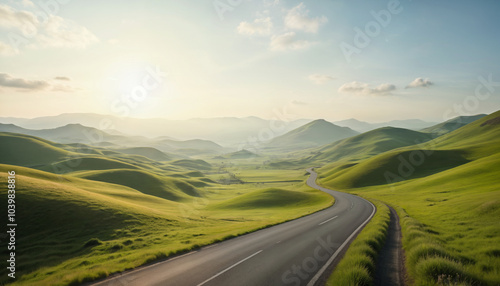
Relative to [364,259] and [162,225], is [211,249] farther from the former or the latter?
[162,225]

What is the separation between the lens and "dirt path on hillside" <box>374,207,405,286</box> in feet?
35.9

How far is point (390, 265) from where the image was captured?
1303 cm

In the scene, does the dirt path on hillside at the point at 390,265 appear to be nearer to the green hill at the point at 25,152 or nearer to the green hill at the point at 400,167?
the green hill at the point at 400,167

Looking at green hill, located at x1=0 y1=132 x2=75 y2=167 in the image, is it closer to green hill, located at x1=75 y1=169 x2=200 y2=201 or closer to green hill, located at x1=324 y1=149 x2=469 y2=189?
green hill, located at x1=75 y1=169 x2=200 y2=201

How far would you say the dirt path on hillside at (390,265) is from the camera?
35.9 ft

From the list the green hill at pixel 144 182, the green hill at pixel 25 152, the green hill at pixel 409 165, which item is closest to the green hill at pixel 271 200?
the green hill at pixel 144 182

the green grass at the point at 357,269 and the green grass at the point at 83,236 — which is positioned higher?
the green grass at the point at 357,269

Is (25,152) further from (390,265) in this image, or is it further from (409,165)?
(409,165)

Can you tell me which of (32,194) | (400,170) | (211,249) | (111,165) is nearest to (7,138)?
(111,165)

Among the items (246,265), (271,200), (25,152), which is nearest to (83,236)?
(246,265)

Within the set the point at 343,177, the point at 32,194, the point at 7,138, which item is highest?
the point at 7,138

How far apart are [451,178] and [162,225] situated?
2977 inches

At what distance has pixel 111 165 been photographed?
448 ft

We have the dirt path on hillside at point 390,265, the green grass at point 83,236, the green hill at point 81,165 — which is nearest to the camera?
the dirt path on hillside at point 390,265
